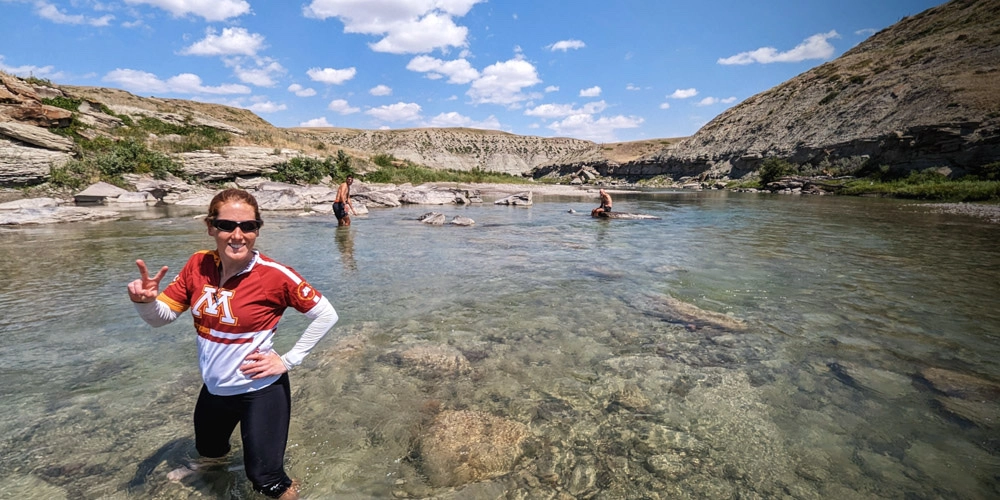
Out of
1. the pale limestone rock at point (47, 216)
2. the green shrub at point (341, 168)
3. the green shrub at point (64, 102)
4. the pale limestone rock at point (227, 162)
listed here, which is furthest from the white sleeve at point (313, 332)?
the green shrub at point (64, 102)

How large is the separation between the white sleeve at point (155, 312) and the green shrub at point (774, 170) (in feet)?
212

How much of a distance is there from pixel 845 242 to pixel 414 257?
49.4ft

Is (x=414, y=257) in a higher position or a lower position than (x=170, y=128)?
lower

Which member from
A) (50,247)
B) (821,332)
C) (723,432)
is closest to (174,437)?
(723,432)

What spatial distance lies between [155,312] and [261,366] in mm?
798

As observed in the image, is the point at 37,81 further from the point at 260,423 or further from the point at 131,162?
the point at 260,423

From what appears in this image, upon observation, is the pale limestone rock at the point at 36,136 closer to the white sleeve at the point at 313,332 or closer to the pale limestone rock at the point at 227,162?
the pale limestone rock at the point at 227,162

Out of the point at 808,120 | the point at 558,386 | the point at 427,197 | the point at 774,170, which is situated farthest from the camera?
the point at 808,120

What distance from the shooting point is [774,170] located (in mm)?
54188

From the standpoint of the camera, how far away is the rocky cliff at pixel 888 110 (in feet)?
131

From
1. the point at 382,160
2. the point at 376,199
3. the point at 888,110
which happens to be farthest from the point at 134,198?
A: the point at 888,110

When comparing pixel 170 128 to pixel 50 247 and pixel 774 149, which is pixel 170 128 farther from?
pixel 774 149

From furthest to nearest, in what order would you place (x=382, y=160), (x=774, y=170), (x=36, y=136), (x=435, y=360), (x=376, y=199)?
(x=774, y=170) → (x=382, y=160) → (x=376, y=199) → (x=36, y=136) → (x=435, y=360)

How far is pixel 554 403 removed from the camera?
429cm
